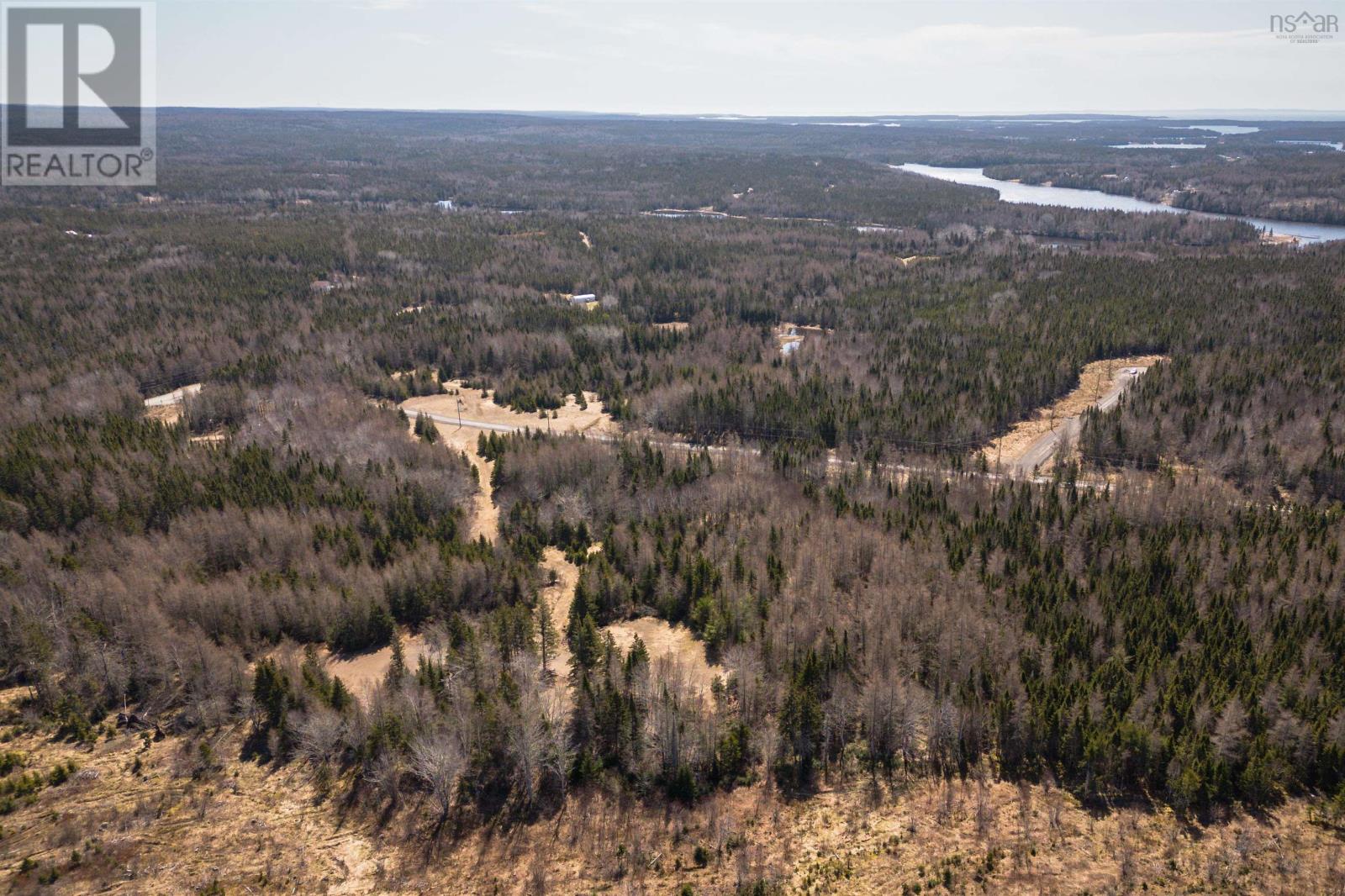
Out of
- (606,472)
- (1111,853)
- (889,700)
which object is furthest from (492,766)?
(606,472)

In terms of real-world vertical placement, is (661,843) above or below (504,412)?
below

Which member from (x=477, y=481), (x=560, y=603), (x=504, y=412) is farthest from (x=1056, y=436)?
(x=504, y=412)

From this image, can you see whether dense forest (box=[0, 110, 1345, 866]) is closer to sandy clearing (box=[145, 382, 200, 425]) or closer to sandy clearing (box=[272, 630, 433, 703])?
sandy clearing (box=[272, 630, 433, 703])

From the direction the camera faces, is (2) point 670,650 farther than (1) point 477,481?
No

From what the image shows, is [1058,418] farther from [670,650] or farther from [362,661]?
[362,661]

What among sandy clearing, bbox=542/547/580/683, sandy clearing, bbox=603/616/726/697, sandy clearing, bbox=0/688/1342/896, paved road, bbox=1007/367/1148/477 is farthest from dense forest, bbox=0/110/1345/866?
paved road, bbox=1007/367/1148/477

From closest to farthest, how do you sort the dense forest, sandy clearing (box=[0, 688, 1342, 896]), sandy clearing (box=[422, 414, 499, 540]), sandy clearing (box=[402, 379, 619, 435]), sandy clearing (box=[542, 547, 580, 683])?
sandy clearing (box=[0, 688, 1342, 896])
the dense forest
sandy clearing (box=[542, 547, 580, 683])
sandy clearing (box=[422, 414, 499, 540])
sandy clearing (box=[402, 379, 619, 435])
